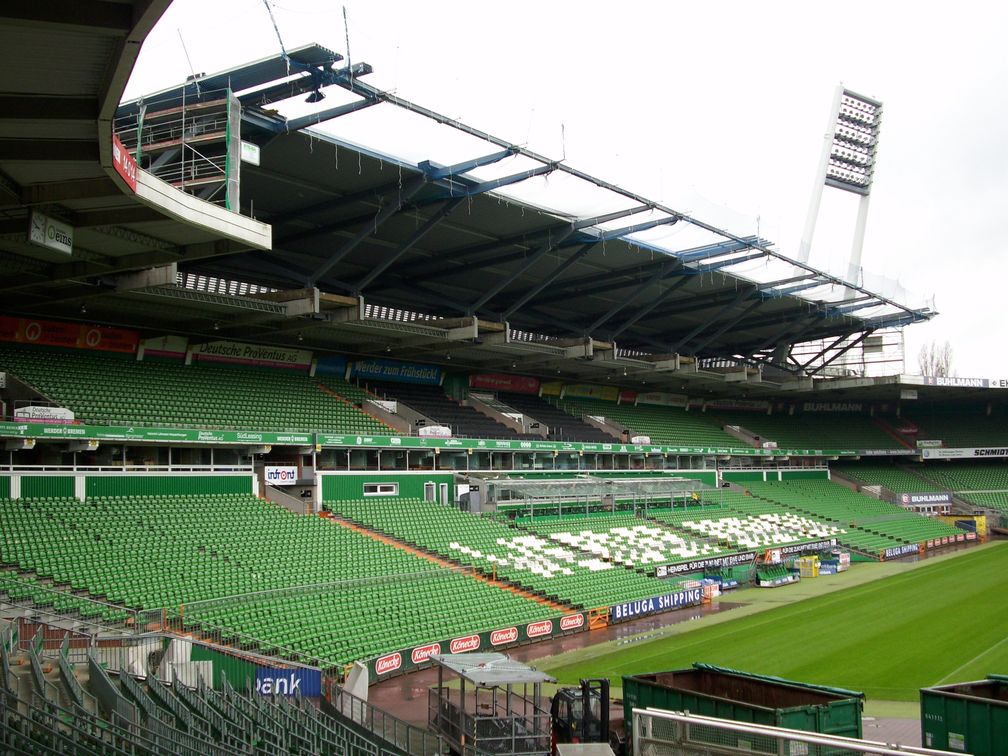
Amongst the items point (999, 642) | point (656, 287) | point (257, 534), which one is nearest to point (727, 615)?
point (999, 642)

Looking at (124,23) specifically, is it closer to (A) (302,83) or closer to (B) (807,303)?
(A) (302,83)

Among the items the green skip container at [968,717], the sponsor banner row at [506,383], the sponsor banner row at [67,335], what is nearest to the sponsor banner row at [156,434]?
the sponsor banner row at [67,335]

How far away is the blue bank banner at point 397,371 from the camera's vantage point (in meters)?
43.1

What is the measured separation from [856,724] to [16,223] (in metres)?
17.1

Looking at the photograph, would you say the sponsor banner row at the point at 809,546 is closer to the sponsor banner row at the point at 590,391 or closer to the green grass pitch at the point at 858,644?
the green grass pitch at the point at 858,644

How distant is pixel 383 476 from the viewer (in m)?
37.0

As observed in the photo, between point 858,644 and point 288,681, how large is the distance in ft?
50.6

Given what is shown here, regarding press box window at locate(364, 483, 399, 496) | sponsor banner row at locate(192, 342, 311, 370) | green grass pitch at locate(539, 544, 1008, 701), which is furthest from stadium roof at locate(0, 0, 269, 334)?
press box window at locate(364, 483, 399, 496)

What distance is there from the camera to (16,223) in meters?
16.9

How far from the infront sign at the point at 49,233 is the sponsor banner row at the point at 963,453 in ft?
223

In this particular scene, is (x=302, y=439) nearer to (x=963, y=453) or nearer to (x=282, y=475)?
(x=282, y=475)

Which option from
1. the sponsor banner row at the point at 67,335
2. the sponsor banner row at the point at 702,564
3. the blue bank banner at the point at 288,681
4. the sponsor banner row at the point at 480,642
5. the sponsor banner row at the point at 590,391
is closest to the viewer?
the blue bank banner at the point at 288,681

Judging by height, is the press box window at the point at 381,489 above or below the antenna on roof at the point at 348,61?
below

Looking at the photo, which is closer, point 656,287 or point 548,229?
point 548,229
